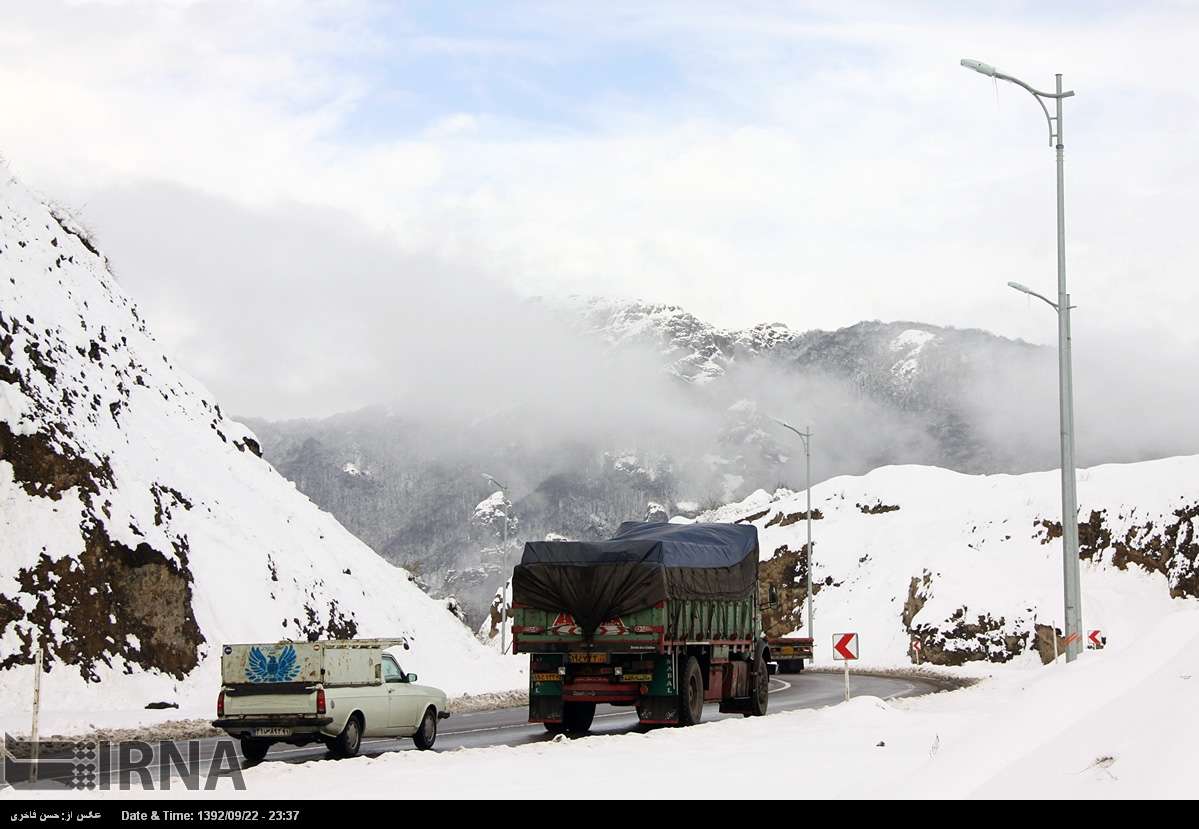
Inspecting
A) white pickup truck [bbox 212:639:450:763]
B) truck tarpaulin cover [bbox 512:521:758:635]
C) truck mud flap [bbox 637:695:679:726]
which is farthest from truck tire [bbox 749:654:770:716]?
white pickup truck [bbox 212:639:450:763]

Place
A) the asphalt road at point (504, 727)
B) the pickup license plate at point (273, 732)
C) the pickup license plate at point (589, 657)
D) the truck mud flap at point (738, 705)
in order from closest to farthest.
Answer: the pickup license plate at point (273, 732) < the asphalt road at point (504, 727) < the pickup license plate at point (589, 657) < the truck mud flap at point (738, 705)

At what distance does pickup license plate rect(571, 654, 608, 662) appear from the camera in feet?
77.2

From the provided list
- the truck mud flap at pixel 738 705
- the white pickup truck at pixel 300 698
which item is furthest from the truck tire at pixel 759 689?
the white pickup truck at pixel 300 698

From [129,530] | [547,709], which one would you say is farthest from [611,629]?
[129,530]

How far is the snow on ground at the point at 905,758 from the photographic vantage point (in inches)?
348

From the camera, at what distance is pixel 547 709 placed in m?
23.8

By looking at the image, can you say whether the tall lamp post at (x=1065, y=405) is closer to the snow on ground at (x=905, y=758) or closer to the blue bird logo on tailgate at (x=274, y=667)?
the snow on ground at (x=905, y=758)

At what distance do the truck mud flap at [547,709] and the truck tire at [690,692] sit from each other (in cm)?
213

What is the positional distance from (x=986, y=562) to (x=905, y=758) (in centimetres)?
6213

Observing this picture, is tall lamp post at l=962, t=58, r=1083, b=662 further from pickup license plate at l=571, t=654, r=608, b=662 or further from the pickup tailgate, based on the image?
the pickup tailgate

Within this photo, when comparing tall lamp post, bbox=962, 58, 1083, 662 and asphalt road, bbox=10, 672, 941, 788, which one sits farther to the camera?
tall lamp post, bbox=962, 58, 1083, 662

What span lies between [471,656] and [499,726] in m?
24.1

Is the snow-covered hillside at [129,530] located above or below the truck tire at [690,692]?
above

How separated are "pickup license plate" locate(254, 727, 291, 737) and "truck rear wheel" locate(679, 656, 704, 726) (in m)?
7.27
